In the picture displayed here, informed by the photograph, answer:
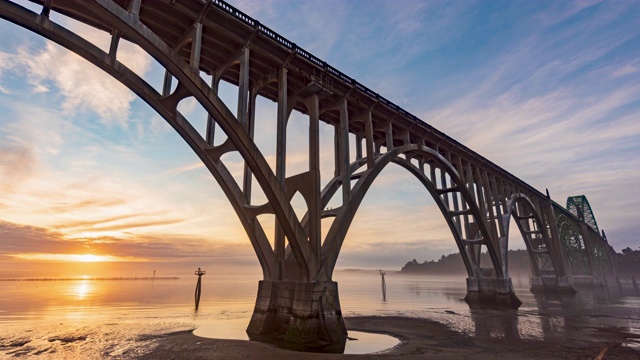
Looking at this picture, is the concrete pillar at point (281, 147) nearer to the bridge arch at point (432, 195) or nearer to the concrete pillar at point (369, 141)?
the bridge arch at point (432, 195)

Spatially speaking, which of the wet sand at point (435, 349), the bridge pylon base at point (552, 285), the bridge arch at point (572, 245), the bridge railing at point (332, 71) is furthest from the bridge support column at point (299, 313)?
the bridge arch at point (572, 245)

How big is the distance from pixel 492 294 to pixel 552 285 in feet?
79.5

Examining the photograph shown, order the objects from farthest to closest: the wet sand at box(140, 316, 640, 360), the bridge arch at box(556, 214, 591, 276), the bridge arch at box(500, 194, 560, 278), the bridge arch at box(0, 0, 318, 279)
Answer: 1. the bridge arch at box(556, 214, 591, 276)
2. the bridge arch at box(500, 194, 560, 278)
3. the wet sand at box(140, 316, 640, 360)
4. the bridge arch at box(0, 0, 318, 279)

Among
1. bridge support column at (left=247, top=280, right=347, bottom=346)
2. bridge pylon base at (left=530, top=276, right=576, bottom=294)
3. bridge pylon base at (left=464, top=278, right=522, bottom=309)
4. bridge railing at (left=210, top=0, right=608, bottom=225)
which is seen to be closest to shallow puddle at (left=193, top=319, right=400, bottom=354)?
bridge support column at (left=247, top=280, right=347, bottom=346)

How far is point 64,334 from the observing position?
15914 mm

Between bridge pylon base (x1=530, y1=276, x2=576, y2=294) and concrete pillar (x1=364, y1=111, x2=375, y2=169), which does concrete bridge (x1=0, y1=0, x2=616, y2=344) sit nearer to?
concrete pillar (x1=364, y1=111, x2=375, y2=169)

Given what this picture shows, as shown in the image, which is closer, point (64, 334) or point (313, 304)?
point (313, 304)

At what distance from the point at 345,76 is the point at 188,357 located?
15668 millimetres

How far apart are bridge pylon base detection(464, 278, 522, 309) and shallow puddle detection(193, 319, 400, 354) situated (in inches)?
724

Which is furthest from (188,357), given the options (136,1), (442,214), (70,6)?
(442,214)

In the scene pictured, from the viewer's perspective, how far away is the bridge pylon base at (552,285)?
45.2 m

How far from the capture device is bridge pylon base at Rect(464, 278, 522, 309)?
29.5m

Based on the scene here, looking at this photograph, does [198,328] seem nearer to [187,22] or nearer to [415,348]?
[415,348]

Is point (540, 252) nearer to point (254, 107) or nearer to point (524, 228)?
point (524, 228)
